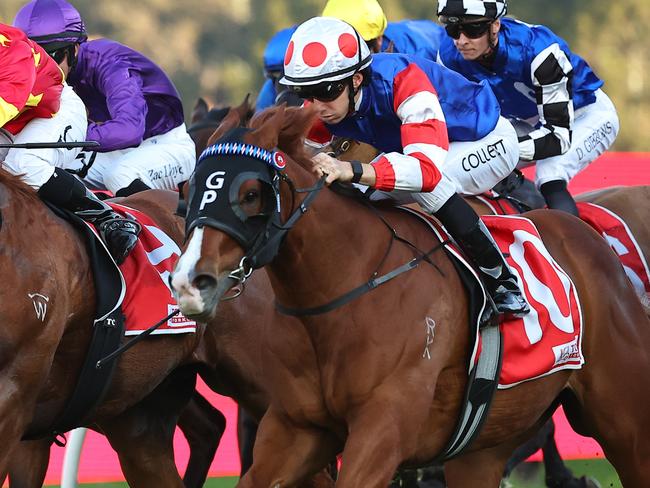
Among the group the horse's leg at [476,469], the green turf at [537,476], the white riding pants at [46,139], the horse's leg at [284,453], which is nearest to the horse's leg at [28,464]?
the white riding pants at [46,139]

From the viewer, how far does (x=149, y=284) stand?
5.50 m

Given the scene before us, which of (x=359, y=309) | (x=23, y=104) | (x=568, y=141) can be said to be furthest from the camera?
(x=568, y=141)

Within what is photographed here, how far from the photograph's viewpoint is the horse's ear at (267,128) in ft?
14.1

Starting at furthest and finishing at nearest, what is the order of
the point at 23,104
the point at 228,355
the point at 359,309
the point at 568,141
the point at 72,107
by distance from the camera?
the point at 568,141, the point at 228,355, the point at 72,107, the point at 23,104, the point at 359,309

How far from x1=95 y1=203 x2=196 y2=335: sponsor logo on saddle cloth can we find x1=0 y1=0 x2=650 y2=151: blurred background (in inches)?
890

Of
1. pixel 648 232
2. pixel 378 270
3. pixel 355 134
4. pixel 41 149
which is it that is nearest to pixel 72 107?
pixel 41 149

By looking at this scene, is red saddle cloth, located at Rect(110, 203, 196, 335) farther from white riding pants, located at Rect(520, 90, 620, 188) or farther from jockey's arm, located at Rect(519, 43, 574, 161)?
white riding pants, located at Rect(520, 90, 620, 188)

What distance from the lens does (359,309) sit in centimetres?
455

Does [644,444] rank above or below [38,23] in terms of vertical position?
below

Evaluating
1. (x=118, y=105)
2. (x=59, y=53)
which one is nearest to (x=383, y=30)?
(x=118, y=105)

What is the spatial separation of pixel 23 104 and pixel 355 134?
126 cm

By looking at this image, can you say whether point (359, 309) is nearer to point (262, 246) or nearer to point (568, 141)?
point (262, 246)

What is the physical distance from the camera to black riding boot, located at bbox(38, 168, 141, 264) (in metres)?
5.25

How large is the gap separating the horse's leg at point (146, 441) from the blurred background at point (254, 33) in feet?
73.8
